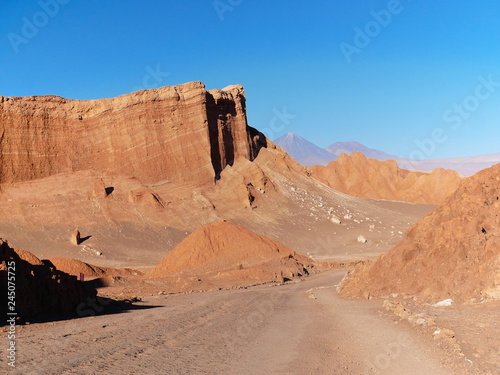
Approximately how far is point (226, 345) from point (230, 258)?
90.0ft

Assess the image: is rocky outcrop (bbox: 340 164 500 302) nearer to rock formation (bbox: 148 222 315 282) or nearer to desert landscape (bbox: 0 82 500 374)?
desert landscape (bbox: 0 82 500 374)

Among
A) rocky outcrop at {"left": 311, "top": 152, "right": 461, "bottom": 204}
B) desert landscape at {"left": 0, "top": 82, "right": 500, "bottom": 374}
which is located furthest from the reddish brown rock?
rocky outcrop at {"left": 311, "top": 152, "right": 461, "bottom": 204}

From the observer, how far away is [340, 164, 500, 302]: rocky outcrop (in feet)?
Answer: 46.7

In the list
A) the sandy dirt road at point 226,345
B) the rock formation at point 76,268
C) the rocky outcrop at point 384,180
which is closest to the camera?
the sandy dirt road at point 226,345

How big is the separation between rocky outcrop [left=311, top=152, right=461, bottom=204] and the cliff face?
57.1 meters

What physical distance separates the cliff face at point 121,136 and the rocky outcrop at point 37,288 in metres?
51.1

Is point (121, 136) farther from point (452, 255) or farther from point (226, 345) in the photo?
point (226, 345)

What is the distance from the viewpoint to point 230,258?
37719mm

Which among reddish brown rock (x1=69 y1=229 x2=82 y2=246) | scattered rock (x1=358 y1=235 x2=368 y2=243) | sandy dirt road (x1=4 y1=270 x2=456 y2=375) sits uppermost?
reddish brown rock (x1=69 y1=229 x2=82 y2=246)

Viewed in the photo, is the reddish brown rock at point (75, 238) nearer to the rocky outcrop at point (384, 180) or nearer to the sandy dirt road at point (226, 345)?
the sandy dirt road at point (226, 345)

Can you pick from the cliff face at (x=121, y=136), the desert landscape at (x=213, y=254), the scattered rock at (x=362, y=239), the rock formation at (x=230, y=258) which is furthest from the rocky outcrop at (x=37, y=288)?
the scattered rock at (x=362, y=239)

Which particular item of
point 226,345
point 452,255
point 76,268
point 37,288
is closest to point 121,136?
point 76,268

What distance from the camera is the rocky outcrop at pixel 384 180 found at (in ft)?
401

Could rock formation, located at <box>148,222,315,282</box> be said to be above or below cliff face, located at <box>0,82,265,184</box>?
below
